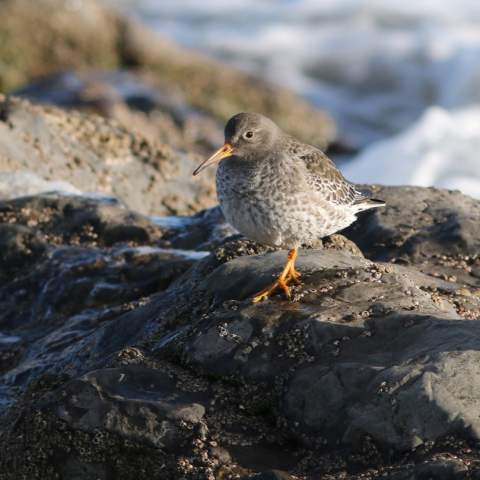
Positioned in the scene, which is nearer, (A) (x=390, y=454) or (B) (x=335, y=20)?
(A) (x=390, y=454)

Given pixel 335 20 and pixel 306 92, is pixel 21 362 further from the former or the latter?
pixel 335 20

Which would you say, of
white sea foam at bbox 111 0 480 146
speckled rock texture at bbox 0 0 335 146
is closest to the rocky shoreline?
speckled rock texture at bbox 0 0 335 146

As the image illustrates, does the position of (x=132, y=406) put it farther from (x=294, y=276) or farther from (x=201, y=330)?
(x=294, y=276)

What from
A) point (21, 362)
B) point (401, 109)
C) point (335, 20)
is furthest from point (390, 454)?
point (335, 20)

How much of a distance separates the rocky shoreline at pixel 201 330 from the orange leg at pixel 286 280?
7 centimetres

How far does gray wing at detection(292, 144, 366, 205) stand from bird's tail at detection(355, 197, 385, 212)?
0.03m

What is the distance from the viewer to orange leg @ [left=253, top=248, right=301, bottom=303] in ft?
18.4

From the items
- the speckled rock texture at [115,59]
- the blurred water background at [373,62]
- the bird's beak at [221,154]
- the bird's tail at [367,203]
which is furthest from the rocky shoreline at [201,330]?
the speckled rock texture at [115,59]

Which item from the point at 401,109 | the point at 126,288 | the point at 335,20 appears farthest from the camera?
the point at 335,20

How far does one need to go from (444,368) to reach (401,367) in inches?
7.6

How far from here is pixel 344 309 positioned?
5.32 m

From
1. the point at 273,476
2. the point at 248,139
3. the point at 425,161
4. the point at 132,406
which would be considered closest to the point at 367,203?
the point at 248,139

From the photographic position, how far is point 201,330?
213 inches

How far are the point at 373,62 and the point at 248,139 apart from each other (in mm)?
20723
